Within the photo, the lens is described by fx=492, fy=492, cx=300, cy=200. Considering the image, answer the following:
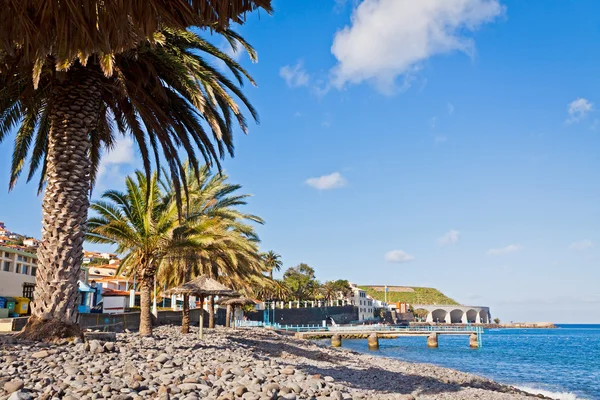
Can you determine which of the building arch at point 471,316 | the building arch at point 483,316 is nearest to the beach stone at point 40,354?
the building arch at point 471,316

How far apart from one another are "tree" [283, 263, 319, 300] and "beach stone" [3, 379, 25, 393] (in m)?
85.3

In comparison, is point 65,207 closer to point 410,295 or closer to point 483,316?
point 483,316

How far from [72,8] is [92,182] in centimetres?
1171

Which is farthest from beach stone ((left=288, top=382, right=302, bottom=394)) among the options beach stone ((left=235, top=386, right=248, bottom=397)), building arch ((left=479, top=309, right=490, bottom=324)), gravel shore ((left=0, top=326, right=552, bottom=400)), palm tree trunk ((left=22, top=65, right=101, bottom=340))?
building arch ((left=479, top=309, right=490, bottom=324))

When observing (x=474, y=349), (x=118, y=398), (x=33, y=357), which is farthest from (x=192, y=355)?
(x=474, y=349)

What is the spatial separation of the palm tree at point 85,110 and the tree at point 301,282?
79554mm

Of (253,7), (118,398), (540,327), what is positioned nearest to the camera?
(253,7)

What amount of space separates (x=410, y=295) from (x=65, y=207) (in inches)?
7302

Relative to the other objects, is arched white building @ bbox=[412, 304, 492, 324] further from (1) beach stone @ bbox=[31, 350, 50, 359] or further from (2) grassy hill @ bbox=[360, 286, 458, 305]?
(1) beach stone @ bbox=[31, 350, 50, 359]

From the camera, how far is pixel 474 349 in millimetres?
50344

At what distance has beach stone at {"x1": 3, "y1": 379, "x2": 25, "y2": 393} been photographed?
21.3 ft

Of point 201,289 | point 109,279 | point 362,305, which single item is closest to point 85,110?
point 201,289

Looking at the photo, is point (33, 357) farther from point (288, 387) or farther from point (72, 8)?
point (72, 8)

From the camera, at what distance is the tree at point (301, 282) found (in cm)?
9360
